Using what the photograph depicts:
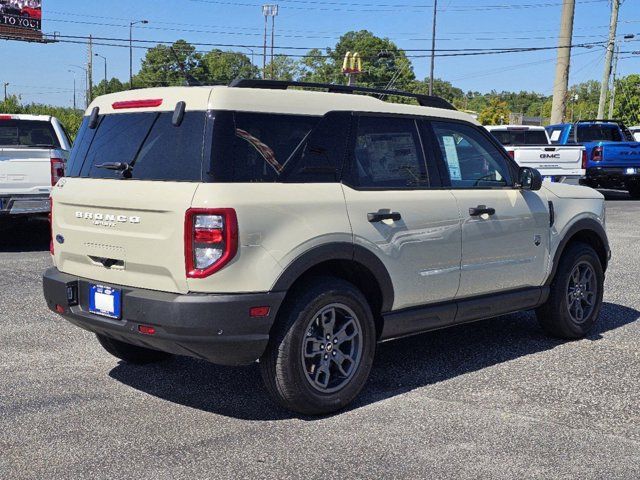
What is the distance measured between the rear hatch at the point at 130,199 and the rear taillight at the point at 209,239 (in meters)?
0.05

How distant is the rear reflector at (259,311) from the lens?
416 cm

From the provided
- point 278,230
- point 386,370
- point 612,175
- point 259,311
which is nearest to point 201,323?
point 259,311

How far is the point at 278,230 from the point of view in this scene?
4246 mm

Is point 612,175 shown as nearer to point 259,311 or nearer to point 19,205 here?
point 19,205

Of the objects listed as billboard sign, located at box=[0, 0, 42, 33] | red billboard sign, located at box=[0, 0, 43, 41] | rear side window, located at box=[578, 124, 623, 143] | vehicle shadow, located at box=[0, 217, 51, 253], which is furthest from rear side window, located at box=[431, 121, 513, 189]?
billboard sign, located at box=[0, 0, 42, 33]

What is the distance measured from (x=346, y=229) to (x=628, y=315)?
4148mm

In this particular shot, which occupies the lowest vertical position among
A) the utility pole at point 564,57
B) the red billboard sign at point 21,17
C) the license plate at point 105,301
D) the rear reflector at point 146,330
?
the rear reflector at point 146,330

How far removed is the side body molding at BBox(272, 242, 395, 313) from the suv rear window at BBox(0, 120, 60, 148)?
26.0 feet

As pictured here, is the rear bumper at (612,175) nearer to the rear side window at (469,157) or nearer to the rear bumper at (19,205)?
the rear bumper at (19,205)

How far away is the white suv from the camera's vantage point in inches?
163

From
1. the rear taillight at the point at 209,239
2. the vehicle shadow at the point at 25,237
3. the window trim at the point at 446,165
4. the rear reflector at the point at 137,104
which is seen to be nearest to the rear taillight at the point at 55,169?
the vehicle shadow at the point at 25,237

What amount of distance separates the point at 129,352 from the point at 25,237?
8384 mm

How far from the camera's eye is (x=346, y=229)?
181 inches

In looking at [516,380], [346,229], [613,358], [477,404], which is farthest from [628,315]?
[346,229]
